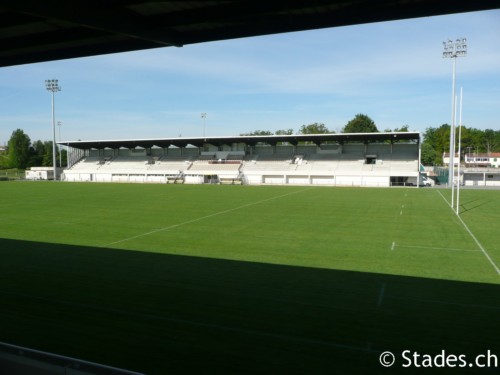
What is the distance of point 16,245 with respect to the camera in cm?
1572

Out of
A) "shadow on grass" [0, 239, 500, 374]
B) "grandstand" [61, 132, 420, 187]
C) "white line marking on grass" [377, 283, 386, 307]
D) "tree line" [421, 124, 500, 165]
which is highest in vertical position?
"tree line" [421, 124, 500, 165]

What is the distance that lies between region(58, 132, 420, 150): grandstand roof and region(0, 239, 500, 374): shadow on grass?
165ft

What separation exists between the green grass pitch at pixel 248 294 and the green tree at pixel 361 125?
102 meters

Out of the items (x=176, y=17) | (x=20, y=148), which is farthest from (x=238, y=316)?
(x=20, y=148)

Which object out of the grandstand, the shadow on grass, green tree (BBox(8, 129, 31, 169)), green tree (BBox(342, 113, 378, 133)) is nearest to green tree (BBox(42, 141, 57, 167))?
green tree (BBox(8, 129, 31, 169))

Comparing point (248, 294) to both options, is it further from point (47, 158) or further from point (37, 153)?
point (47, 158)

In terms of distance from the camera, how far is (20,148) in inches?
4050

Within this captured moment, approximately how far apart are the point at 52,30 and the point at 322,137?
189 ft

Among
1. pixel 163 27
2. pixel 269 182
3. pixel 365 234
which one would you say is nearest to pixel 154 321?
pixel 163 27

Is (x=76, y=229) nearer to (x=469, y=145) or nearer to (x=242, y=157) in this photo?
(x=242, y=157)

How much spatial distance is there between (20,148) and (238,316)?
11151 cm

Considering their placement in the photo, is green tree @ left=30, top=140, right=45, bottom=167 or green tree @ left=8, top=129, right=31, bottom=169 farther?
green tree @ left=30, top=140, right=45, bottom=167

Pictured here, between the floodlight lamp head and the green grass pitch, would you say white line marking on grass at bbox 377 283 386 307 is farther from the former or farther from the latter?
the floodlight lamp head

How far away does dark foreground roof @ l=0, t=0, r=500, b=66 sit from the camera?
17.6 feet
